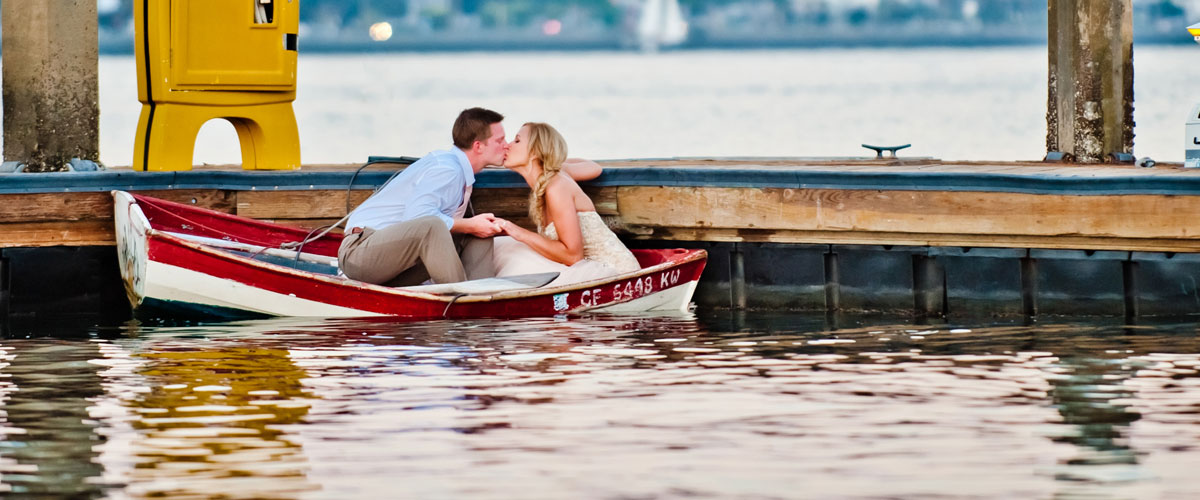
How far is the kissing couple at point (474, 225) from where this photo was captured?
380 inches

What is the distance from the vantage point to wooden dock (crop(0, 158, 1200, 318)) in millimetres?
9414

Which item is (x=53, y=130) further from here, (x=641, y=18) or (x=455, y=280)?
(x=641, y=18)

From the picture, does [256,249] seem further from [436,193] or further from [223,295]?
[436,193]

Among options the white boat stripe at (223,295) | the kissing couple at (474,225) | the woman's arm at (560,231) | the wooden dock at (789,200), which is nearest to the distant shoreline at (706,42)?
the wooden dock at (789,200)

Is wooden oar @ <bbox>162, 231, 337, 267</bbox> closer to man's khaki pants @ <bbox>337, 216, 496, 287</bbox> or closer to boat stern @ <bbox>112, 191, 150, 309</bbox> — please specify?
boat stern @ <bbox>112, 191, 150, 309</bbox>

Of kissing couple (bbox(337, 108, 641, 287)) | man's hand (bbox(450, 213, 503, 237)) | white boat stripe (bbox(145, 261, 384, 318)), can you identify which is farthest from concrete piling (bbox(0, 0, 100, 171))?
man's hand (bbox(450, 213, 503, 237))

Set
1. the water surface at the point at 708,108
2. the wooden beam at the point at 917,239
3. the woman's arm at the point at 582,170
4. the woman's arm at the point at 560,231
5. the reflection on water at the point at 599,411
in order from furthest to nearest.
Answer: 1. the water surface at the point at 708,108
2. the woman's arm at the point at 582,170
3. the woman's arm at the point at 560,231
4. the wooden beam at the point at 917,239
5. the reflection on water at the point at 599,411

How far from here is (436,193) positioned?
9.74m

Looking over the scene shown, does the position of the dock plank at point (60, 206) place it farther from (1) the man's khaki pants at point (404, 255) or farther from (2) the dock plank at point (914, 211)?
(2) the dock plank at point (914, 211)

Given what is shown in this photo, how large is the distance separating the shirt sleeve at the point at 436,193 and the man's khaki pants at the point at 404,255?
110 mm

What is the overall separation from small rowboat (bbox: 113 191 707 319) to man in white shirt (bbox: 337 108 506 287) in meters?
0.16

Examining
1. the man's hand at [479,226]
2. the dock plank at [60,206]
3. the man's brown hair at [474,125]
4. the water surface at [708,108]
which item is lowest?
the man's hand at [479,226]

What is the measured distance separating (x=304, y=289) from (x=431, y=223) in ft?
2.42

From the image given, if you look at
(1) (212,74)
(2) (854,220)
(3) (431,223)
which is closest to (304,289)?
(3) (431,223)
